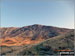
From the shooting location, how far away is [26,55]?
61.3 ft

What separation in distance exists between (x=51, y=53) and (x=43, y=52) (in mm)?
1888

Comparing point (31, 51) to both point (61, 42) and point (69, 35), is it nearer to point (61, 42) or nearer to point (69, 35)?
point (61, 42)

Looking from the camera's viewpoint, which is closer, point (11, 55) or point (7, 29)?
point (11, 55)

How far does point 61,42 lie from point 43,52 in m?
4.50

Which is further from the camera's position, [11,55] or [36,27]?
[36,27]

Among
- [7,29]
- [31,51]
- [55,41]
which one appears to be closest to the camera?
[31,51]

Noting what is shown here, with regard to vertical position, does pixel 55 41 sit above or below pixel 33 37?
above

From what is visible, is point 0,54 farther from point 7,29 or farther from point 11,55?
point 7,29

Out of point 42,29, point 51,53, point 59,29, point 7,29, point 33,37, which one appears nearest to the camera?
point 51,53

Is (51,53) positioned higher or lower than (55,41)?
lower

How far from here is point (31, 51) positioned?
19359 millimetres

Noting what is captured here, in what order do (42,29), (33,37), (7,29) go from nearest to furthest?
(33,37), (42,29), (7,29)

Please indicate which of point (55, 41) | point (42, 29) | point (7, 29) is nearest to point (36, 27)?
point (42, 29)

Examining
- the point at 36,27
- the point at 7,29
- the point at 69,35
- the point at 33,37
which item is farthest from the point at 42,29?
the point at 69,35
